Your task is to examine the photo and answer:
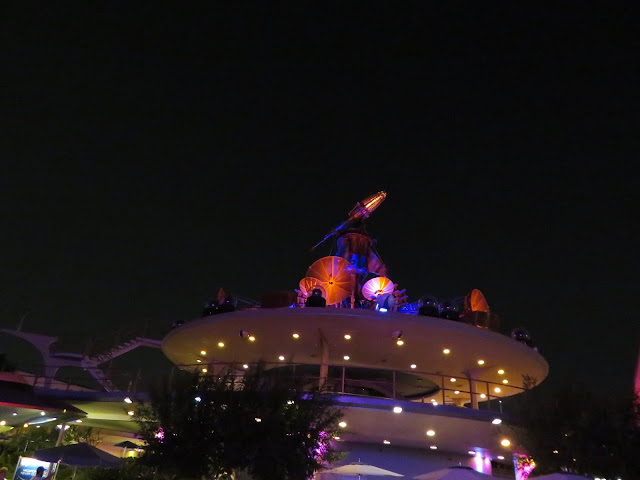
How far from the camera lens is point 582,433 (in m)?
15.6

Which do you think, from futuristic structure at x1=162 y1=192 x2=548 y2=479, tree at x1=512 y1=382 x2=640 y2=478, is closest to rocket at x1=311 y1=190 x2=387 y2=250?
futuristic structure at x1=162 y1=192 x2=548 y2=479

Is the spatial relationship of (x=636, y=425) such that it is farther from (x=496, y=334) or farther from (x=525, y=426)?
(x=496, y=334)

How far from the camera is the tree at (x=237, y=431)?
12367 mm

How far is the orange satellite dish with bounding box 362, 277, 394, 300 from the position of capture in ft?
70.5

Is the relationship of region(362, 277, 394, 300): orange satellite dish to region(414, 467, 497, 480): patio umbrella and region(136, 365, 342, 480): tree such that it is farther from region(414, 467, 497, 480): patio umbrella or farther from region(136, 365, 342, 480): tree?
region(136, 365, 342, 480): tree

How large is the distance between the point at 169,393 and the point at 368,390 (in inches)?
382

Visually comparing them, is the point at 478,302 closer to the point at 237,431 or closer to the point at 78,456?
the point at 237,431

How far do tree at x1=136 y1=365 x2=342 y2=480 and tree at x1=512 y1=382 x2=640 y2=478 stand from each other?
7.22m

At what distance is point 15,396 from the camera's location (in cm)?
1873

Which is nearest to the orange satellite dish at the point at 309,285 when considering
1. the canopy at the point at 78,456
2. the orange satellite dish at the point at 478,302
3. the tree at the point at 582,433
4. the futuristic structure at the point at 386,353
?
the futuristic structure at the point at 386,353

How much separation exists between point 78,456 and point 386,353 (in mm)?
11506

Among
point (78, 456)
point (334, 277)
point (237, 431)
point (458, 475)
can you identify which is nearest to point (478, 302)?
point (334, 277)

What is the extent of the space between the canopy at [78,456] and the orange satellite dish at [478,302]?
13.8m

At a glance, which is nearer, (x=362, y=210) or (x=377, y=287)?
(x=377, y=287)
